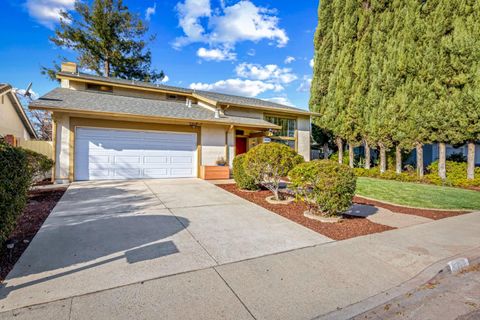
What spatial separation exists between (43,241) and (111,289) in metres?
2.27

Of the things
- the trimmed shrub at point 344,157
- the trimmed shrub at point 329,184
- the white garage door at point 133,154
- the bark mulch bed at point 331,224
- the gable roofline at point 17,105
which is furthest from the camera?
the trimmed shrub at point 344,157

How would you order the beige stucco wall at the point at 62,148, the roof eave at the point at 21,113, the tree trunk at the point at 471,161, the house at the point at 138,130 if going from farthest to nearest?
the roof eave at the point at 21,113 < the tree trunk at the point at 471,161 < the house at the point at 138,130 < the beige stucco wall at the point at 62,148

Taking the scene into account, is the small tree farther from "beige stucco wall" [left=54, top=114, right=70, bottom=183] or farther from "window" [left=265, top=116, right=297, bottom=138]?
"window" [left=265, top=116, right=297, bottom=138]

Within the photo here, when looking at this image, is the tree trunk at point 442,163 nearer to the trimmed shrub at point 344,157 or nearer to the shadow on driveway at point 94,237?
the trimmed shrub at point 344,157

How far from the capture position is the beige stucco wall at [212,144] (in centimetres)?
1284

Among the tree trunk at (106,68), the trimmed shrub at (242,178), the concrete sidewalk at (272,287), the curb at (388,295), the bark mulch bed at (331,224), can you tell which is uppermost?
the tree trunk at (106,68)

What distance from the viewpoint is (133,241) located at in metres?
4.27

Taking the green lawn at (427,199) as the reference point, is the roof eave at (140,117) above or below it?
above

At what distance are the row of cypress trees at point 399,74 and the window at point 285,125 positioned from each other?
4.03m

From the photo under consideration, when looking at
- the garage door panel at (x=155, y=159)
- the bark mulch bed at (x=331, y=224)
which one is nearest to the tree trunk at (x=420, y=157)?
the bark mulch bed at (x=331, y=224)

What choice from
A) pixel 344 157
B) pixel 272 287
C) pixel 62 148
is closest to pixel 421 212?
pixel 272 287

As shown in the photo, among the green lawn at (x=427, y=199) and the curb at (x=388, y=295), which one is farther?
the green lawn at (x=427, y=199)

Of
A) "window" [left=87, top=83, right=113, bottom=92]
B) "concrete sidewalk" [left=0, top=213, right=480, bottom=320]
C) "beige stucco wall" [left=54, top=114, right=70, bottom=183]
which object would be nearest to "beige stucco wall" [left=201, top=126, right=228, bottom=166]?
"beige stucco wall" [left=54, top=114, right=70, bottom=183]

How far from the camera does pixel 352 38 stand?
19.5 meters
